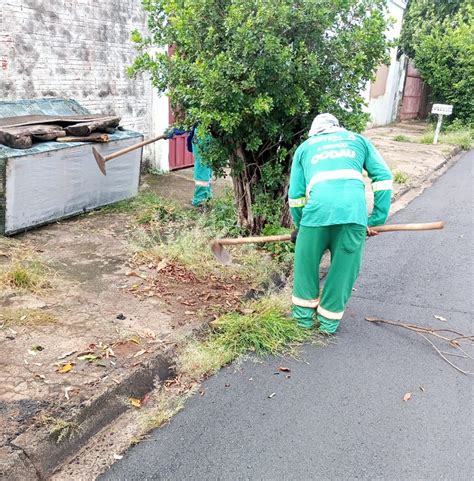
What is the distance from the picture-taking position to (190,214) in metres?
6.41

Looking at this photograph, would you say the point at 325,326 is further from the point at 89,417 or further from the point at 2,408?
the point at 2,408

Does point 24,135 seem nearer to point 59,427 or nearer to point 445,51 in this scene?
point 59,427

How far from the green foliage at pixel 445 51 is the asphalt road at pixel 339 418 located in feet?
50.7

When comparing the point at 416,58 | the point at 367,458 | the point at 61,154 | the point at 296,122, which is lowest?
the point at 367,458

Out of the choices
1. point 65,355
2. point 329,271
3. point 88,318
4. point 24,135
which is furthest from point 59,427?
point 24,135

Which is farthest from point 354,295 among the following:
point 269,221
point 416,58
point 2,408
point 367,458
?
point 416,58

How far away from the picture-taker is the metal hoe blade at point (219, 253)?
14.6 ft

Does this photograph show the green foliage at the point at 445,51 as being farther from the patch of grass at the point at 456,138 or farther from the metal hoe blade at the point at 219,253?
the metal hoe blade at the point at 219,253

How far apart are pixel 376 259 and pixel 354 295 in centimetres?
118

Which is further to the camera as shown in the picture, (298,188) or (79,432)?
(298,188)

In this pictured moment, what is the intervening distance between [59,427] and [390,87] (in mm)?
19311

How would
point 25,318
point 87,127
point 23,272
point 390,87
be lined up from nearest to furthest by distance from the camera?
point 25,318 → point 23,272 → point 87,127 → point 390,87

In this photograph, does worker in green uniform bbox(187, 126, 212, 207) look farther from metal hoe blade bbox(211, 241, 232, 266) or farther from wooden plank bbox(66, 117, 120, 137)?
metal hoe blade bbox(211, 241, 232, 266)

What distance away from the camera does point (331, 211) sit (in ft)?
12.0
